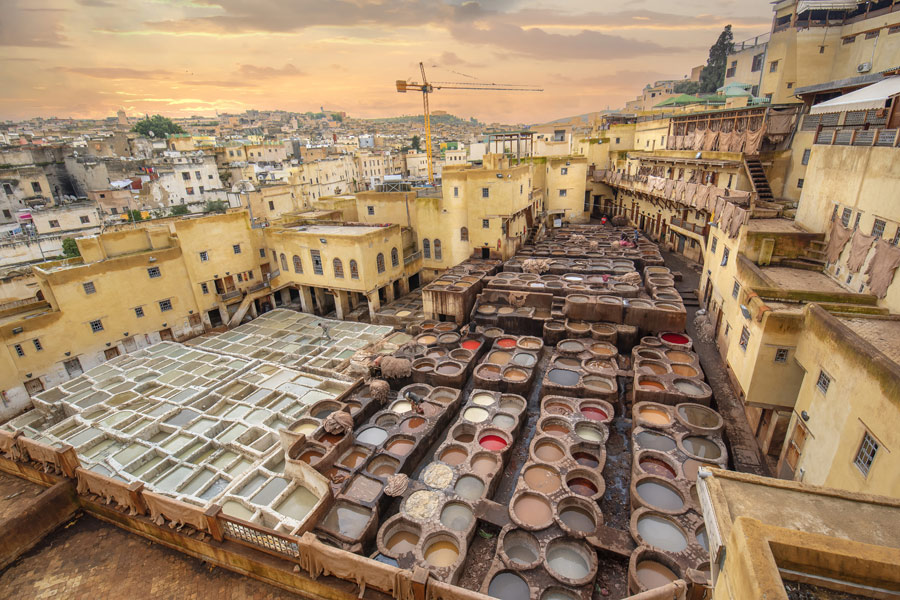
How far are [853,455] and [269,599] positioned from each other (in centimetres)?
1310

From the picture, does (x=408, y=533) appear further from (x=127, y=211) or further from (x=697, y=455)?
(x=127, y=211)

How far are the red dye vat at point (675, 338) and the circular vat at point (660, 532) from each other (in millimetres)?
11000

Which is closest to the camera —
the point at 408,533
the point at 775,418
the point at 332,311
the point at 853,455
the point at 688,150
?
the point at 853,455

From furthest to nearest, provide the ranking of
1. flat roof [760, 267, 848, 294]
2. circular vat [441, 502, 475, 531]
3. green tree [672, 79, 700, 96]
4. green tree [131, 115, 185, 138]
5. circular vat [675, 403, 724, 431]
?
green tree [131, 115, 185, 138]
green tree [672, 79, 700, 96]
circular vat [675, 403, 724, 431]
flat roof [760, 267, 848, 294]
circular vat [441, 502, 475, 531]

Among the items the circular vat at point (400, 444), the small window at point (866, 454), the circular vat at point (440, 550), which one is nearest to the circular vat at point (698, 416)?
the small window at point (866, 454)

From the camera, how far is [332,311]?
34.1 meters

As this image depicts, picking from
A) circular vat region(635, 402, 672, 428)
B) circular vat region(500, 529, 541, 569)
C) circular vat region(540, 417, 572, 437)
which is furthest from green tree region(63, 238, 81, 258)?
circular vat region(635, 402, 672, 428)

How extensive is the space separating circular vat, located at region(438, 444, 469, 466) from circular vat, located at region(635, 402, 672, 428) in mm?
6739

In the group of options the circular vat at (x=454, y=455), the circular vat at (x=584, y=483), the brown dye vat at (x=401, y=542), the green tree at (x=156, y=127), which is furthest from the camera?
the green tree at (x=156, y=127)

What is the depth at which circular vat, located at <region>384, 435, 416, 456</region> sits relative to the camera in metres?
15.8

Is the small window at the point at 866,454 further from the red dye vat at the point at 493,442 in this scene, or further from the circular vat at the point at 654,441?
the red dye vat at the point at 493,442

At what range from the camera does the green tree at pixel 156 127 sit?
77.2 m

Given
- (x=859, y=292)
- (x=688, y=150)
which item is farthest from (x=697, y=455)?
(x=688, y=150)

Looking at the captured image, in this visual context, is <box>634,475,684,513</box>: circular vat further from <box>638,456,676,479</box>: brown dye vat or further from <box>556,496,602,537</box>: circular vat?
<box>556,496,602,537</box>: circular vat
